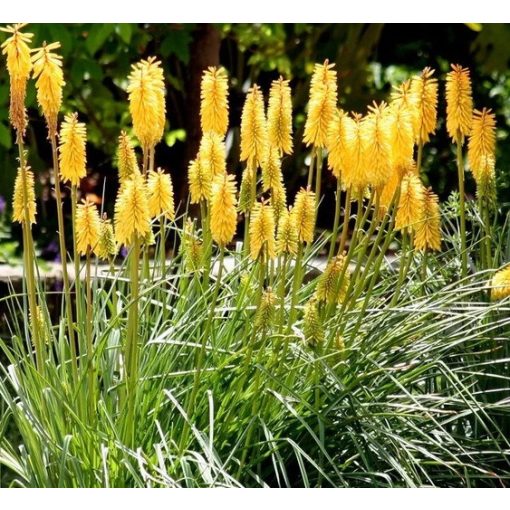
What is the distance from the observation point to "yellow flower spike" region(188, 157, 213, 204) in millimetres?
2861

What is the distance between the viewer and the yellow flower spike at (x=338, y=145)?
2742 millimetres

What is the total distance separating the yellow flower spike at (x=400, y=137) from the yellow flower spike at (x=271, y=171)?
0.33 meters

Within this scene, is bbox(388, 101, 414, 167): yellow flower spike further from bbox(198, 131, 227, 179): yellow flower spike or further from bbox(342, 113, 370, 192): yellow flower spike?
bbox(198, 131, 227, 179): yellow flower spike

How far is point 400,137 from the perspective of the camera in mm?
2725

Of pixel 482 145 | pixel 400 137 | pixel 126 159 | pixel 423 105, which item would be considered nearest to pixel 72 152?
pixel 126 159

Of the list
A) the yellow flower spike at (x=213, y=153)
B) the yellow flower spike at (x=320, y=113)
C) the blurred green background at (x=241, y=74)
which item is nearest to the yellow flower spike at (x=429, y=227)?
the yellow flower spike at (x=320, y=113)

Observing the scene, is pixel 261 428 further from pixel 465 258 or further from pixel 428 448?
pixel 465 258

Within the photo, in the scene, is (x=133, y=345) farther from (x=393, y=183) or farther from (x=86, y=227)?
(x=393, y=183)

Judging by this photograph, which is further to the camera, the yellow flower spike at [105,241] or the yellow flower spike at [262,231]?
the yellow flower spike at [105,241]

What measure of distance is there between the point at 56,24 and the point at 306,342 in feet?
10.1

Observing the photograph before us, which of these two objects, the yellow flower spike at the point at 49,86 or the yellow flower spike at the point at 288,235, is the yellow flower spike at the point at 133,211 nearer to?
the yellow flower spike at the point at 49,86

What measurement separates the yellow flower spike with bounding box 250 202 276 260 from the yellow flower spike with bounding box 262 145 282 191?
8.5 inches

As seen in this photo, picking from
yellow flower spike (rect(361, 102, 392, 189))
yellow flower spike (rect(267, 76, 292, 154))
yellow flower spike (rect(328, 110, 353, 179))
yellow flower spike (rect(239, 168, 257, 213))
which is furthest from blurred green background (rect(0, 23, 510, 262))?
yellow flower spike (rect(361, 102, 392, 189))

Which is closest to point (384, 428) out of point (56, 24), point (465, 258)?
point (465, 258)
